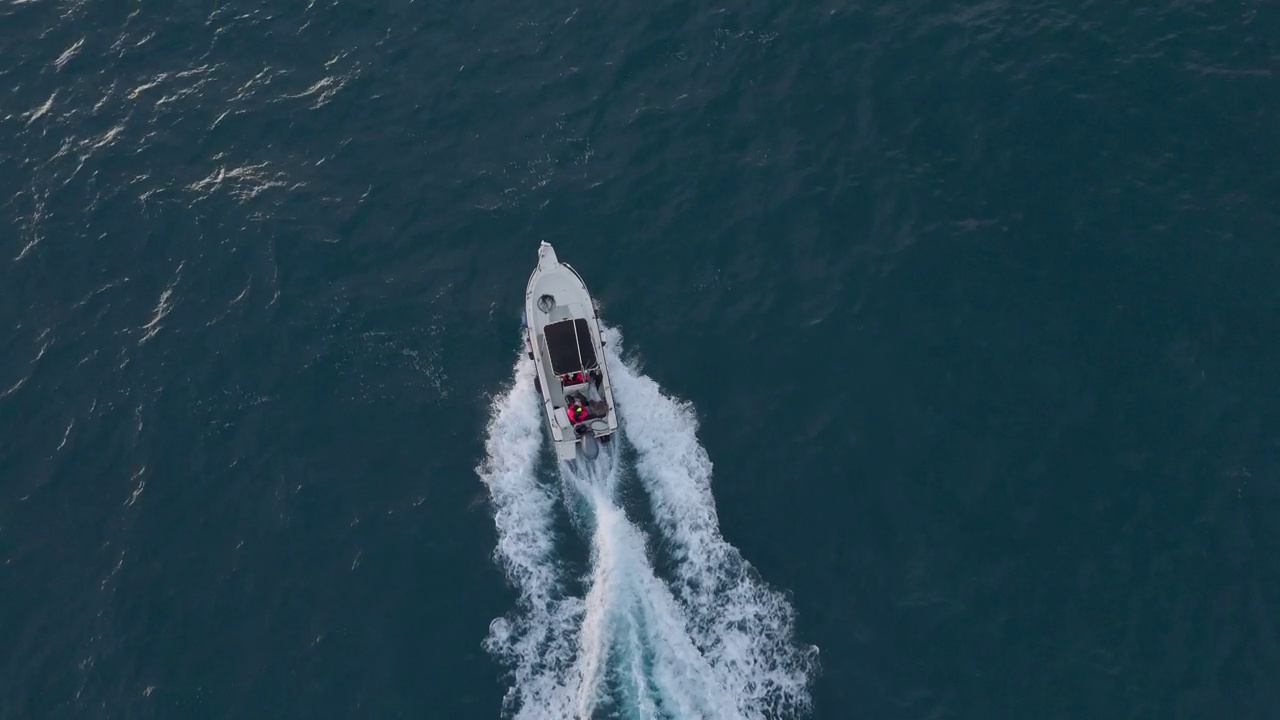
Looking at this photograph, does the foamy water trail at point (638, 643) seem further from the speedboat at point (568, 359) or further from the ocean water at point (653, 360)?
the speedboat at point (568, 359)

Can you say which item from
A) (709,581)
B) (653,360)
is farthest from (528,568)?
(653,360)

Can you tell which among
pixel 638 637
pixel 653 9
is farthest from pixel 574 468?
pixel 653 9

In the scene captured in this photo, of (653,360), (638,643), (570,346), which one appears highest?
(570,346)

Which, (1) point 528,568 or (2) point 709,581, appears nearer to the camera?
(2) point 709,581

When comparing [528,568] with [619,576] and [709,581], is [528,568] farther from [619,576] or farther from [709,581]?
[709,581]

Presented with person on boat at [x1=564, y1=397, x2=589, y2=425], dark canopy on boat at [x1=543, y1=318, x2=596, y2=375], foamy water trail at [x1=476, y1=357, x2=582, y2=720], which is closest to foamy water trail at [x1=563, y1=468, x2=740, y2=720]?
foamy water trail at [x1=476, y1=357, x2=582, y2=720]

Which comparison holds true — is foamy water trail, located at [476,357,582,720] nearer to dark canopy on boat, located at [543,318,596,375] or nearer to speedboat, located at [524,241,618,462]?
speedboat, located at [524,241,618,462]

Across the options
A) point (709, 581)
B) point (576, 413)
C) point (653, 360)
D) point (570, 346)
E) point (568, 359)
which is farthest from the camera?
point (653, 360)

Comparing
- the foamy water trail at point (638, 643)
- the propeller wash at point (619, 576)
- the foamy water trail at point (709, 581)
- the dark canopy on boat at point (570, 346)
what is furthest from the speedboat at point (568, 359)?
the foamy water trail at point (638, 643)

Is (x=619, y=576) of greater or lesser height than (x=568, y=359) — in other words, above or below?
below
